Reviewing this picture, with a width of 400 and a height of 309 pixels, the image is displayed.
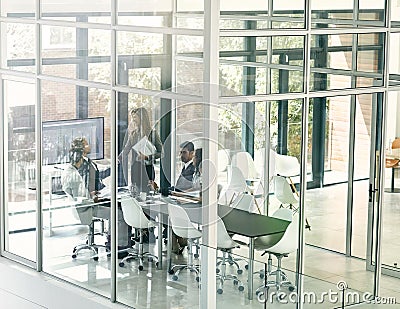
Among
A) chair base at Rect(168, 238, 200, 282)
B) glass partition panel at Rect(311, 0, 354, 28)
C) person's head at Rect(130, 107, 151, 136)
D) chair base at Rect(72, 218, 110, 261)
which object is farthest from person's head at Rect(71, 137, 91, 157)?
glass partition panel at Rect(311, 0, 354, 28)

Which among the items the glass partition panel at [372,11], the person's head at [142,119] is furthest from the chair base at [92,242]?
the glass partition panel at [372,11]

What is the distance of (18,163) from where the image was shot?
9641 mm

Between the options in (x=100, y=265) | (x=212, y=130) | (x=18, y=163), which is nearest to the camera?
(x=212, y=130)

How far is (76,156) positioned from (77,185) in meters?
→ 0.27

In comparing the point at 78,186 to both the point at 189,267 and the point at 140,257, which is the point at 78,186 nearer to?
the point at 140,257

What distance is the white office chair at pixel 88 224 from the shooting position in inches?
343

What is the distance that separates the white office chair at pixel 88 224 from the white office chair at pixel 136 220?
353mm

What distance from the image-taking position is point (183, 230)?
7.97 metres

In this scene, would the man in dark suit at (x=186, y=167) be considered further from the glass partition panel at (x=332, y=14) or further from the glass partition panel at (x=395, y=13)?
the glass partition panel at (x=395, y=13)

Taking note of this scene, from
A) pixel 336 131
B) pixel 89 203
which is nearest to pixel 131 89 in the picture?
pixel 89 203

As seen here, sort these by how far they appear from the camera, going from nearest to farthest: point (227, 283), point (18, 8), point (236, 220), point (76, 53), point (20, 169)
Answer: point (227, 283) < point (236, 220) < point (76, 53) < point (18, 8) < point (20, 169)

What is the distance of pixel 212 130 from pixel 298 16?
4.47 feet

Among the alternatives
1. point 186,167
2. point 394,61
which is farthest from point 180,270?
point 394,61

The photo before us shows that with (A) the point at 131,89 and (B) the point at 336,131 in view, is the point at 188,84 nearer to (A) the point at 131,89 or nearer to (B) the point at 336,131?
(A) the point at 131,89
